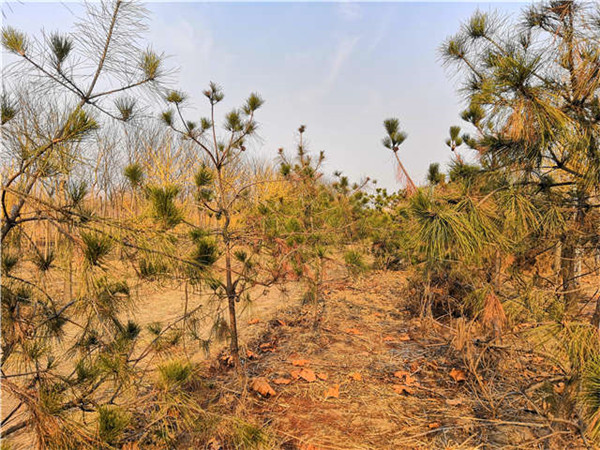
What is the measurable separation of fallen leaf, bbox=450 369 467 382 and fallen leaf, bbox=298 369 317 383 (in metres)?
1.23

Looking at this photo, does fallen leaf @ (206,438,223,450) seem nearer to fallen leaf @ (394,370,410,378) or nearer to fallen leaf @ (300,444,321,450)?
fallen leaf @ (300,444,321,450)

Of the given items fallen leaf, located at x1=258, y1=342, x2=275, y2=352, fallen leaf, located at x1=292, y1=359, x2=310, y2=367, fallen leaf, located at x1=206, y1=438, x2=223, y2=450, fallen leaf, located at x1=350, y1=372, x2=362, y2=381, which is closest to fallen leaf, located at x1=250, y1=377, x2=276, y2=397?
fallen leaf, located at x1=292, y1=359, x2=310, y2=367

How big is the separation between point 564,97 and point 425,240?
3.38 feet

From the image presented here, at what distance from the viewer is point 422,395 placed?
2.55 m

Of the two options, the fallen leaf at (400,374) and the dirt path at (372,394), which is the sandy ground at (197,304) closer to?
the dirt path at (372,394)

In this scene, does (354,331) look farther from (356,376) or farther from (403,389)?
(403,389)

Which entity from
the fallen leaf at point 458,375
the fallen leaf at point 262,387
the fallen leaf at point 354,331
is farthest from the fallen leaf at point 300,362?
the fallen leaf at point 458,375

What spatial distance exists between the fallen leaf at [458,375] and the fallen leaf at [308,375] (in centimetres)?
123

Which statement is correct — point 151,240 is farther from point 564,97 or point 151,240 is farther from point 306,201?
point 306,201

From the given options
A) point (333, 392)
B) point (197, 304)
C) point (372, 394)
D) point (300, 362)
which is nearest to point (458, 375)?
point (372, 394)

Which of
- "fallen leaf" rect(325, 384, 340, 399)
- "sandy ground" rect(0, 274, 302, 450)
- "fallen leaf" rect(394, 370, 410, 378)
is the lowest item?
"fallen leaf" rect(394, 370, 410, 378)

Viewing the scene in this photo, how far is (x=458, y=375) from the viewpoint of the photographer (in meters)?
2.72

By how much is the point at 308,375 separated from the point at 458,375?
4.37ft

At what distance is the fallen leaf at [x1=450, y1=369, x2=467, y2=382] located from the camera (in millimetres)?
2676
